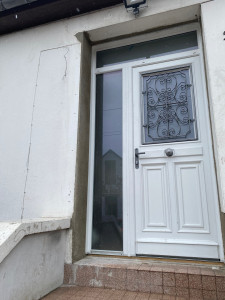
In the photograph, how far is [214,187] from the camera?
7.71 feet

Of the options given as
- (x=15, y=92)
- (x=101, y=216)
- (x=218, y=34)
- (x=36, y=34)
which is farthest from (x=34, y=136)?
(x=218, y=34)

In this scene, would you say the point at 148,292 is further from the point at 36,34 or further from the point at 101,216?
the point at 36,34

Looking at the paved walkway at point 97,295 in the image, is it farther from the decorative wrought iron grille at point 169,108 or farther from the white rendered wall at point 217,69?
the decorative wrought iron grille at point 169,108

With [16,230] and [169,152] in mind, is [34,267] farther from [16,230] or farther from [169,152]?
[169,152]

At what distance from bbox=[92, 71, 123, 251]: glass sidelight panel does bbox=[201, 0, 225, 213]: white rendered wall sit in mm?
1054

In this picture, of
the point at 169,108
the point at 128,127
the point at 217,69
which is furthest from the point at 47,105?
the point at 217,69

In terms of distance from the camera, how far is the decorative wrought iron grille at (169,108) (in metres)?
2.60

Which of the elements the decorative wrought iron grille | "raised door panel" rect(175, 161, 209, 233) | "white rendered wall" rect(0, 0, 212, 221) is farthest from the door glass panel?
"raised door panel" rect(175, 161, 209, 233)

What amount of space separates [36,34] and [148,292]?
3323 mm

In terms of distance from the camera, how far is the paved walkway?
1.89m

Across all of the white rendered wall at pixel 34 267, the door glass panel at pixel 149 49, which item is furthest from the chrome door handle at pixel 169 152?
the white rendered wall at pixel 34 267

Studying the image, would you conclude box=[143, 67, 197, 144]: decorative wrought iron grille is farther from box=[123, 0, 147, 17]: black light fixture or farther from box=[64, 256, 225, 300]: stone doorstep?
box=[64, 256, 225, 300]: stone doorstep

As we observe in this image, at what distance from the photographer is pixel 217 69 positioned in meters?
2.34

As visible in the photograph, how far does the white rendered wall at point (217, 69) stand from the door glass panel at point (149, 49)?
12.9 inches
